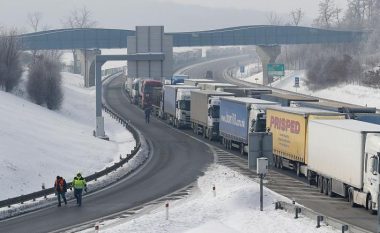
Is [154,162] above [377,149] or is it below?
below

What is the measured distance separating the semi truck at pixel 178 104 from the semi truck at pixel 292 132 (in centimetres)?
2350

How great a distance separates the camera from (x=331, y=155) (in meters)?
35.1

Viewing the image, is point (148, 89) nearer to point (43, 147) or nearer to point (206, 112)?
point (206, 112)

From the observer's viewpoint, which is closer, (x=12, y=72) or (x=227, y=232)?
(x=227, y=232)

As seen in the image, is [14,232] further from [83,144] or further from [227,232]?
[83,144]

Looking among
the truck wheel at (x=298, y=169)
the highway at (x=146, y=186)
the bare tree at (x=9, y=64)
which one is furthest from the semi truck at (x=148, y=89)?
the truck wheel at (x=298, y=169)

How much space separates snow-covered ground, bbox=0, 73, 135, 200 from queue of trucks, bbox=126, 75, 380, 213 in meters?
6.20

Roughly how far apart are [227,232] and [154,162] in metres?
24.3

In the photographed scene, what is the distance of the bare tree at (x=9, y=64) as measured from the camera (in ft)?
259

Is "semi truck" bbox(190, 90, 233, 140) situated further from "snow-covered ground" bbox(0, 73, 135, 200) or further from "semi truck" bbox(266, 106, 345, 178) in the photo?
"semi truck" bbox(266, 106, 345, 178)

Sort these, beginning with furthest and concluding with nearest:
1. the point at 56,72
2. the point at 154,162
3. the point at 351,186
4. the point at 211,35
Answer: the point at 211,35
the point at 56,72
the point at 154,162
the point at 351,186

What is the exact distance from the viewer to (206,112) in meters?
61.5

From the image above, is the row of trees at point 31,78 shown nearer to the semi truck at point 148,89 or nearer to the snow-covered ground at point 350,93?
the semi truck at point 148,89

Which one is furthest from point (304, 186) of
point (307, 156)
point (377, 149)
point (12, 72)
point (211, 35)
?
point (211, 35)
